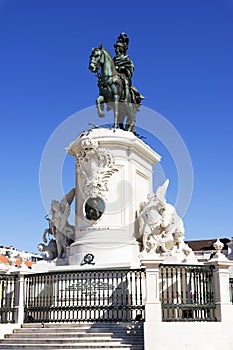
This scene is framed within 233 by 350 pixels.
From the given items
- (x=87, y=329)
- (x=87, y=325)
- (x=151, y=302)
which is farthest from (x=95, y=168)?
(x=151, y=302)

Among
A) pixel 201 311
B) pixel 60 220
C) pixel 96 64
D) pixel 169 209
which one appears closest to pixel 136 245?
pixel 169 209

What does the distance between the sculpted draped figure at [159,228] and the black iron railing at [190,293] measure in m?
3.27

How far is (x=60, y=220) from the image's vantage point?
1894cm

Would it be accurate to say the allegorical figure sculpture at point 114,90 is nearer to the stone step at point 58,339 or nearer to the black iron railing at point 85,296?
the black iron railing at point 85,296

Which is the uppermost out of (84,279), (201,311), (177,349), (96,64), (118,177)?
(96,64)

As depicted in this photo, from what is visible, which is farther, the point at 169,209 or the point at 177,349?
the point at 169,209

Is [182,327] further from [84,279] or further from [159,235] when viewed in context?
[159,235]

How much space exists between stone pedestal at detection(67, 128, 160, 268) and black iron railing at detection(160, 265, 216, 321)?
3.31 m

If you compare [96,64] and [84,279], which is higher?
[96,64]

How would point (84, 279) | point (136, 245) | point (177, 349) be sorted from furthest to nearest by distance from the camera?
point (136, 245) < point (84, 279) < point (177, 349)

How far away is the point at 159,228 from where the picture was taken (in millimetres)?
17438

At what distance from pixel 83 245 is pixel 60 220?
77.5 inches

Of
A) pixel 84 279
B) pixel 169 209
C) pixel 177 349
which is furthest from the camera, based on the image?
pixel 169 209

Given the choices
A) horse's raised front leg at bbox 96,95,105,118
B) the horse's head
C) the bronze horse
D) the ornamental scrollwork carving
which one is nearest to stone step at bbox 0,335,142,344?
the ornamental scrollwork carving
